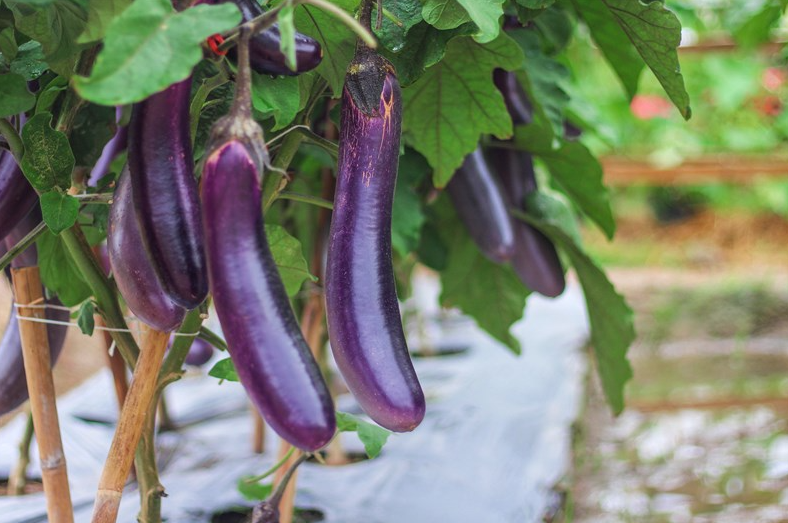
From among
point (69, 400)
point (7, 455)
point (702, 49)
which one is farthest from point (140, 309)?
point (702, 49)

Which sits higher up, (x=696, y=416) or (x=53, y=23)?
(x=53, y=23)

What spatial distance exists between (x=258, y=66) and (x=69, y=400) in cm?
94

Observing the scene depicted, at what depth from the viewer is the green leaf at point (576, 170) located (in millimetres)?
733

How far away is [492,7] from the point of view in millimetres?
368

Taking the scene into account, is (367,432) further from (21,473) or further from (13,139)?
(21,473)

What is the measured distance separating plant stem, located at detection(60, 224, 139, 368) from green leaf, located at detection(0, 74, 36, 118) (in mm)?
67

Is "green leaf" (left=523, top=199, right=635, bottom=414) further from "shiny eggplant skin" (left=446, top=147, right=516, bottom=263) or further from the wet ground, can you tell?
the wet ground

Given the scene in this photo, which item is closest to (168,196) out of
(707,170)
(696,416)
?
(696,416)

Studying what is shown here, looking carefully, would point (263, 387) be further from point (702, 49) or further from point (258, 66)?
point (702, 49)

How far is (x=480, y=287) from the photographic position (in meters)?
0.87

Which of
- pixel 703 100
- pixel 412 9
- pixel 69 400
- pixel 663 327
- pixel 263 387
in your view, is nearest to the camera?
pixel 263 387

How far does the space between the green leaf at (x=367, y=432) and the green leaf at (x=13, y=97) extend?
0.23 metres

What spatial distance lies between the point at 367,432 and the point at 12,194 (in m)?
0.22

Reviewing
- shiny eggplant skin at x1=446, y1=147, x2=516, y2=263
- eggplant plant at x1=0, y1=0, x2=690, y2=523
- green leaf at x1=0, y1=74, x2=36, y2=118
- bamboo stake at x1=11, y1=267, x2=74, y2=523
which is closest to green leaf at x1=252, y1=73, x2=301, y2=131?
eggplant plant at x1=0, y1=0, x2=690, y2=523
